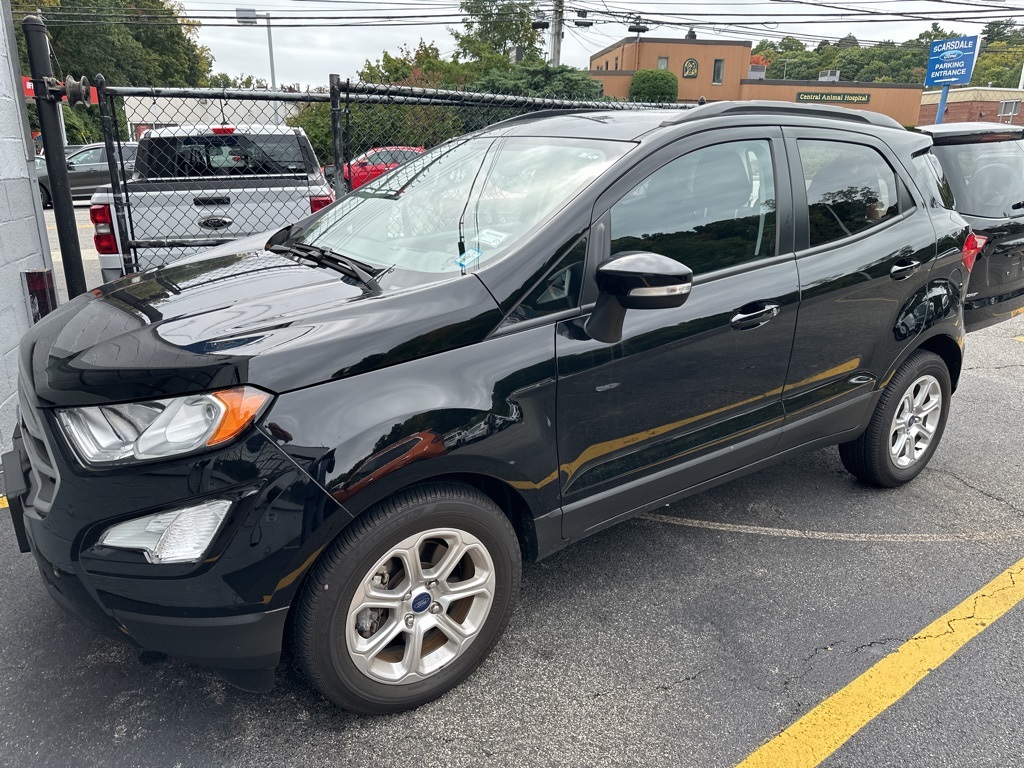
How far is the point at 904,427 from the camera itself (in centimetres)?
384

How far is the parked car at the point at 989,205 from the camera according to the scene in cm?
541

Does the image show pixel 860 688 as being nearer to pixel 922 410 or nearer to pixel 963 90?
pixel 922 410

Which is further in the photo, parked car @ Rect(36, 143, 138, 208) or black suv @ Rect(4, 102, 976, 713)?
parked car @ Rect(36, 143, 138, 208)

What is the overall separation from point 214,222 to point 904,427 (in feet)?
16.6

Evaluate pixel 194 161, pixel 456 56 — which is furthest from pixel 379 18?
pixel 194 161

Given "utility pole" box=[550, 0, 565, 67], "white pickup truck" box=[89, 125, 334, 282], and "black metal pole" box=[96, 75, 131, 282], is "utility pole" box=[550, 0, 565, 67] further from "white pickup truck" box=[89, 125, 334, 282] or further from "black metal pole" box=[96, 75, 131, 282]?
"black metal pole" box=[96, 75, 131, 282]

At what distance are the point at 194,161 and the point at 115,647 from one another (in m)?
5.54

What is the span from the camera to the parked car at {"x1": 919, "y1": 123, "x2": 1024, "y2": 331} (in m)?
5.41

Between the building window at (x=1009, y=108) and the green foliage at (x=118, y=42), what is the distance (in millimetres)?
49456

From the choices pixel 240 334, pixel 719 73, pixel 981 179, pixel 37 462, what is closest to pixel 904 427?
pixel 981 179

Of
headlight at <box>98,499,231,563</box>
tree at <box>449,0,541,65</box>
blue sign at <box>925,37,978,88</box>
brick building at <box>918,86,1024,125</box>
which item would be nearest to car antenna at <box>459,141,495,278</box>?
headlight at <box>98,499,231,563</box>

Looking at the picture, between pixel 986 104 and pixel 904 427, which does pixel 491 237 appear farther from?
pixel 986 104

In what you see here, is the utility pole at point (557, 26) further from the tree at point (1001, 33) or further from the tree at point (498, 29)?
the tree at point (1001, 33)

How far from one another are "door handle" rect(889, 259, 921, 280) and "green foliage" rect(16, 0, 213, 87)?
34.2m
